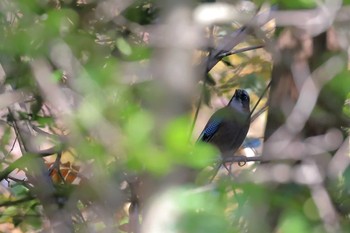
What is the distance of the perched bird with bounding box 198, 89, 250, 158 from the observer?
6.11 metres

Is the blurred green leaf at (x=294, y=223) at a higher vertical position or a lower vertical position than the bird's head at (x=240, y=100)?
higher

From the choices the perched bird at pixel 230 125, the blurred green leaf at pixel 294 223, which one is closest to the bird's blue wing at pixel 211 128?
the perched bird at pixel 230 125

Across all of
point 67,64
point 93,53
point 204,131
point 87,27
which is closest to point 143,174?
point 67,64

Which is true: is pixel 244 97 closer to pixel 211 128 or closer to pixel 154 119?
pixel 211 128

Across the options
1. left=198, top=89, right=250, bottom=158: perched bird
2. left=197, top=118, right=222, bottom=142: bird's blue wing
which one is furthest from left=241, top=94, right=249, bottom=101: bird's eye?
left=197, top=118, right=222, bottom=142: bird's blue wing

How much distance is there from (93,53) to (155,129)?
787 millimetres

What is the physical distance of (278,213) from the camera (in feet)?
8.04

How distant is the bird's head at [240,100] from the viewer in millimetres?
6250

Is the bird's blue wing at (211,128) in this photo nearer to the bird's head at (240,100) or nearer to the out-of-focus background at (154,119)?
the bird's head at (240,100)

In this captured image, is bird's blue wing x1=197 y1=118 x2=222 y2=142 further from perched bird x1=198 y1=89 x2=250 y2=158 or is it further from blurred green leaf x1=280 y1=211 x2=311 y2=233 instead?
blurred green leaf x1=280 y1=211 x2=311 y2=233

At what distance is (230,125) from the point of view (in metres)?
6.29

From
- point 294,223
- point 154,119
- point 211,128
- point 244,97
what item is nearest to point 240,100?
point 244,97

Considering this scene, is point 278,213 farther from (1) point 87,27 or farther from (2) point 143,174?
(1) point 87,27

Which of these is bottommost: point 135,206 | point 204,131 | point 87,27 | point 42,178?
point 204,131
